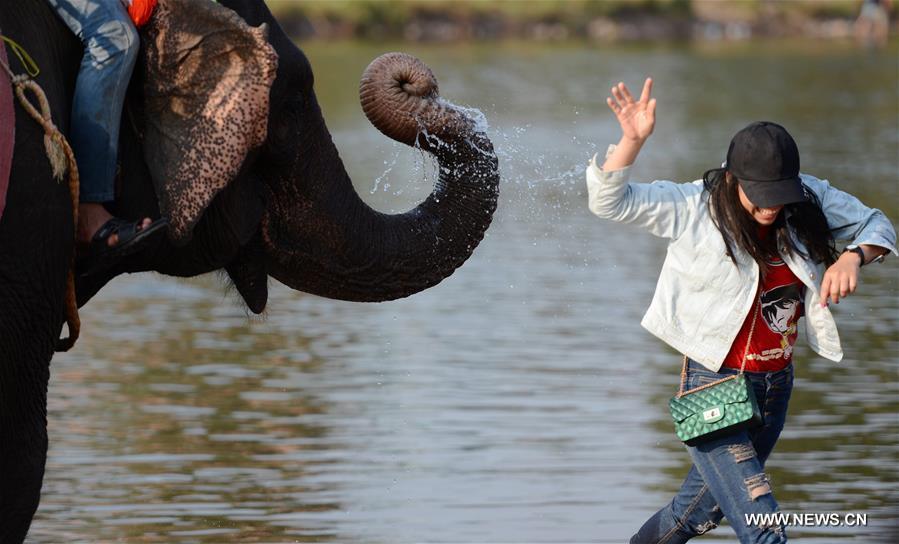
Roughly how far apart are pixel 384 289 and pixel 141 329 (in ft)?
20.0

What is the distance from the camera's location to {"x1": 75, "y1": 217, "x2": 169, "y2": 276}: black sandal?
534 centimetres

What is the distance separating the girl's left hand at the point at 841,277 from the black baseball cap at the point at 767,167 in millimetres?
229

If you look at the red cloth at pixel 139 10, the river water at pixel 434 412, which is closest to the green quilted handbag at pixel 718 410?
the river water at pixel 434 412

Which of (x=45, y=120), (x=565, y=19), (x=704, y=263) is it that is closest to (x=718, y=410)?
(x=704, y=263)

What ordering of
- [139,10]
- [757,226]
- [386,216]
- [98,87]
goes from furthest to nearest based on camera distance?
1. [386,216]
2. [757,226]
3. [139,10]
4. [98,87]

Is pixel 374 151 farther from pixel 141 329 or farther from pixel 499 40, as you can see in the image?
pixel 499 40

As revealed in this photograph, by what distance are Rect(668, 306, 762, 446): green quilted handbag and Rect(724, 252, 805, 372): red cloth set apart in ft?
0.08

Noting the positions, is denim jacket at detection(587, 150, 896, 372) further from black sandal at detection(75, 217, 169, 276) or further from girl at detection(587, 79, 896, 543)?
black sandal at detection(75, 217, 169, 276)

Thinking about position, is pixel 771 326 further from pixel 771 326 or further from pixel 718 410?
pixel 718 410

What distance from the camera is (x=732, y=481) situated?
5891 mm

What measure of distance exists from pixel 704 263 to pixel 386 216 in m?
1.08

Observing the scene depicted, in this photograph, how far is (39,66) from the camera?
5199mm

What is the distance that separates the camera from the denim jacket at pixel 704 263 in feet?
19.5

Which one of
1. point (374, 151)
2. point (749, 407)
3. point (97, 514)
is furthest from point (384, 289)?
point (374, 151)
